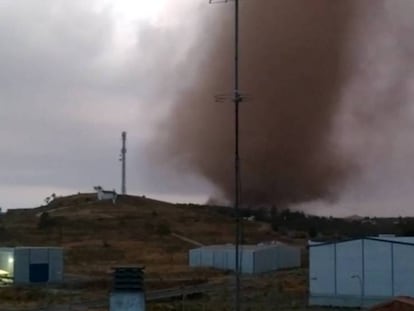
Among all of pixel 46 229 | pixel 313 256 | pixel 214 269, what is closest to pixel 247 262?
pixel 214 269

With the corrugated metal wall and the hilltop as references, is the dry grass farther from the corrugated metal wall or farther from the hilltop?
the corrugated metal wall

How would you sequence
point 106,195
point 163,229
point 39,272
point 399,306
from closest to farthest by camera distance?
1. point 399,306
2. point 39,272
3. point 163,229
4. point 106,195

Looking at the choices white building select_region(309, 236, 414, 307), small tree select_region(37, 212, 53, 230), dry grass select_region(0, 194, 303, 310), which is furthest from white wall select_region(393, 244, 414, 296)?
small tree select_region(37, 212, 53, 230)

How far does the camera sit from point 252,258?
70.8 m

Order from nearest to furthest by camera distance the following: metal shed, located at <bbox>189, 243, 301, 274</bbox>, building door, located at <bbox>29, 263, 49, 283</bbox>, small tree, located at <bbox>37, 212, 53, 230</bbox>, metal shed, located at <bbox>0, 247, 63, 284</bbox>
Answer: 1. metal shed, located at <bbox>0, 247, 63, 284</bbox>
2. building door, located at <bbox>29, 263, 49, 283</bbox>
3. metal shed, located at <bbox>189, 243, 301, 274</bbox>
4. small tree, located at <bbox>37, 212, 53, 230</bbox>

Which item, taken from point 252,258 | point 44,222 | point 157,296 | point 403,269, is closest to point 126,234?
point 44,222

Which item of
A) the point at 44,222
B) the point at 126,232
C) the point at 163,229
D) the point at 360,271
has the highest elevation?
the point at 44,222

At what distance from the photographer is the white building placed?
1983 inches

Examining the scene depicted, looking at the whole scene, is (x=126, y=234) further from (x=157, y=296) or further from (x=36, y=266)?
(x=157, y=296)

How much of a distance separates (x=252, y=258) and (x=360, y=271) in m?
19.9

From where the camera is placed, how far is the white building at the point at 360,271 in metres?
50.4

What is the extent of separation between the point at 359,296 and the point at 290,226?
59.6m

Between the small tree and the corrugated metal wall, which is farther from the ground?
the small tree

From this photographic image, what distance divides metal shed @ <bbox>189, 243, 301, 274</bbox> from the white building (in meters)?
18.0
